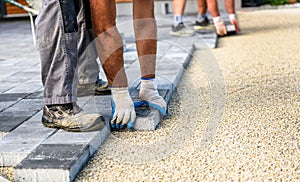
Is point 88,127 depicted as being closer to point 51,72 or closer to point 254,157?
point 51,72

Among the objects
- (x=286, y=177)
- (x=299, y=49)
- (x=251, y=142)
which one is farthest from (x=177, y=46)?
(x=286, y=177)

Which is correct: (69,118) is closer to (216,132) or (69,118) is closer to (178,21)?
(216,132)

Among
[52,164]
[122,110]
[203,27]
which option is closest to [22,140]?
[52,164]

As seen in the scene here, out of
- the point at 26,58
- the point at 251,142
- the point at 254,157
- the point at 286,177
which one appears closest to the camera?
the point at 286,177

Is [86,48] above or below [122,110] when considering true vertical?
above

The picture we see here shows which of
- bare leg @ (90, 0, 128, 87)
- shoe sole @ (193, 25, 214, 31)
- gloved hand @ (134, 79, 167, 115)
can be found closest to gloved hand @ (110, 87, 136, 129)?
bare leg @ (90, 0, 128, 87)

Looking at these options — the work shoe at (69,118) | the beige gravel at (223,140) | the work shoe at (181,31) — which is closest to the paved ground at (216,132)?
the beige gravel at (223,140)

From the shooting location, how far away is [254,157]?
2055mm

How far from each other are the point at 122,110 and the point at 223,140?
1.46ft

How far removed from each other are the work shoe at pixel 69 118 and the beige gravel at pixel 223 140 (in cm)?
12

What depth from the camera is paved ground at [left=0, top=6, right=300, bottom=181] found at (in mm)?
1954

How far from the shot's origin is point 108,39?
7.47 ft

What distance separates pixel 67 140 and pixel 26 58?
2.55 metres

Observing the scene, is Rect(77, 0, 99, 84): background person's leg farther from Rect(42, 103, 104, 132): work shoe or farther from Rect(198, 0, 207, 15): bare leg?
Rect(198, 0, 207, 15): bare leg
